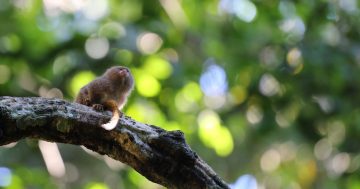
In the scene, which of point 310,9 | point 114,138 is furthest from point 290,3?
point 114,138

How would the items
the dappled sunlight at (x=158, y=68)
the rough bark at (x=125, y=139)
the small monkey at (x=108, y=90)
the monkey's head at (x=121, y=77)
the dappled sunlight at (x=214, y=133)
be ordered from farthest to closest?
the dappled sunlight at (x=214, y=133) → the dappled sunlight at (x=158, y=68) → the monkey's head at (x=121, y=77) → the small monkey at (x=108, y=90) → the rough bark at (x=125, y=139)

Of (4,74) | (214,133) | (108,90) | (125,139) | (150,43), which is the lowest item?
(125,139)

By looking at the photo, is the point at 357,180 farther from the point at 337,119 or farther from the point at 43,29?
the point at 43,29

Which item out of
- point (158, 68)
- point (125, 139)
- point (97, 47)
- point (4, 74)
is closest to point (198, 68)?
point (158, 68)

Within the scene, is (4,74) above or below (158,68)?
below

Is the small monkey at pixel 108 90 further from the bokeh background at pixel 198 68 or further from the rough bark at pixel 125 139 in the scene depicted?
the bokeh background at pixel 198 68

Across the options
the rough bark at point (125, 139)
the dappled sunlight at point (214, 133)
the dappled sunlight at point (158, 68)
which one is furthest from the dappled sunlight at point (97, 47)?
the rough bark at point (125, 139)

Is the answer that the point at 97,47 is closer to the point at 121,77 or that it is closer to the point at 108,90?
the point at 121,77
